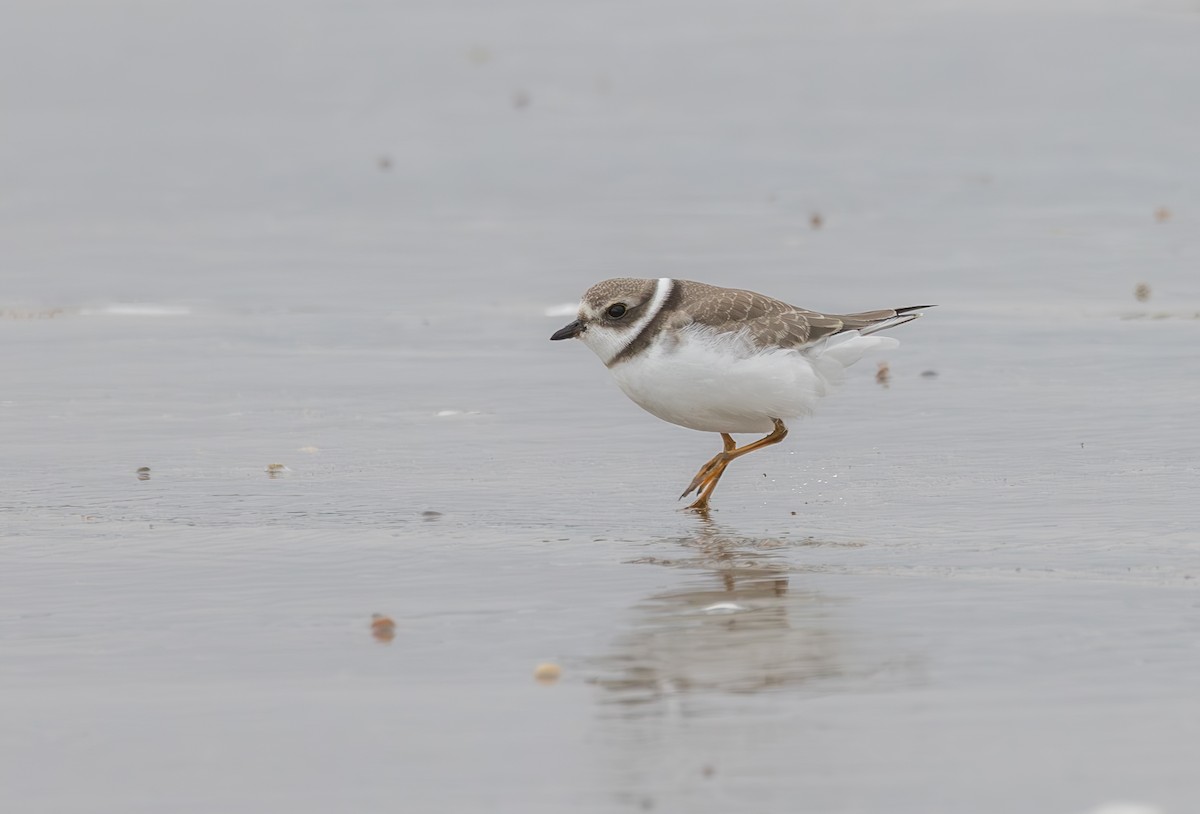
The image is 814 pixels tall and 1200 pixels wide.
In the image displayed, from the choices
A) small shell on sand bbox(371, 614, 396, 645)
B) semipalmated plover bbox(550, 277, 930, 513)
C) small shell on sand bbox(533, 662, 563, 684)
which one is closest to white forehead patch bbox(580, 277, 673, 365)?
semipalmated plover bbox(550, 277, 930, 513)

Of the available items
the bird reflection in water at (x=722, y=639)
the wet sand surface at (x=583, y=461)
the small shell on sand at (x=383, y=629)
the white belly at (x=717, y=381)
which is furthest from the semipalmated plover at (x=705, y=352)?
the small shell on sand at (x=383, y=629)

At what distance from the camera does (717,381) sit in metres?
5.87

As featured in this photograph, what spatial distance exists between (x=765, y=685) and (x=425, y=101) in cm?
1203

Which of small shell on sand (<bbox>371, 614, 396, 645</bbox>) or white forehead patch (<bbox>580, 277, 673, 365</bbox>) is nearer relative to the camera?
small shell on sand (<bbox>371, 614, 396, 645</bbox>)

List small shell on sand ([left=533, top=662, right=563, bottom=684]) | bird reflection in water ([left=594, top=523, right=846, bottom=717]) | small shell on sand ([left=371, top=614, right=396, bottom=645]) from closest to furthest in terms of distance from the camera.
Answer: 1. bird reflection in water ([left=594, top=523, right=846, bottom=717])
2. small shell on sand ([left=533, top=662, right=563, bottom=684])
3. small shell on sand ([left=371, top=614, right=396, bottom=645])

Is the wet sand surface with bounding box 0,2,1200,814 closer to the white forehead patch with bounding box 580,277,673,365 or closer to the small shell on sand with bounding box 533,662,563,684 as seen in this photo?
the small shell on sand with bounding box 533,662,563,684

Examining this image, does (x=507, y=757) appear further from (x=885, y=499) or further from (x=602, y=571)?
(x=885, y=499)

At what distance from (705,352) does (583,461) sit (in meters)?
0.77

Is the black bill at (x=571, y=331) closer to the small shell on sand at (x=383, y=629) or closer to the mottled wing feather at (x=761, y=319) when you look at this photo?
the mottled wing feather at (x=761, y=319)

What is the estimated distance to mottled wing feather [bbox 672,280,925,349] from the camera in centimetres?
593

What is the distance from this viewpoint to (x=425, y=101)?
50.6ft

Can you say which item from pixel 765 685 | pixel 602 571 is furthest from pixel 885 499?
pixel 765 685

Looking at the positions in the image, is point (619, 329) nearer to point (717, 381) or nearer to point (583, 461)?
point (717, 381)

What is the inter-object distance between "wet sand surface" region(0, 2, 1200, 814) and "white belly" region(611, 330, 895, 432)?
26 cm
